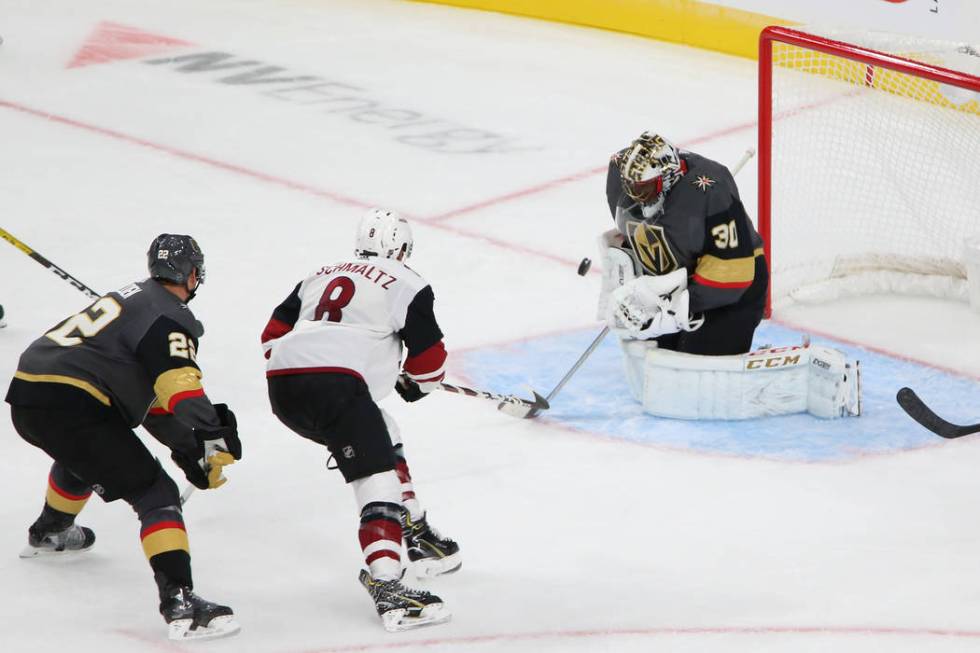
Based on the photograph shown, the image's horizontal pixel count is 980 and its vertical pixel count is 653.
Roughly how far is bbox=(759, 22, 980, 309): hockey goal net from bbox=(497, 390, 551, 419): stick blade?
49.6 inches

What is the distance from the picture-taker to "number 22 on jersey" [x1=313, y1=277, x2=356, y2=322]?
375cm

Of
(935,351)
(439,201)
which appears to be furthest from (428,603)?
(439,201)

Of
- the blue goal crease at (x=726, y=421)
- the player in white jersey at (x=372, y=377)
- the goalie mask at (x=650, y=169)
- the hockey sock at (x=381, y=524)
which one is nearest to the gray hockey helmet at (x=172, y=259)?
the player in white jersey at (x=372, y=377)

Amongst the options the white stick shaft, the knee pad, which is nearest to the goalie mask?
the white stick shaft

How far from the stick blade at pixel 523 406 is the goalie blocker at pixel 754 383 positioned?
335 mm

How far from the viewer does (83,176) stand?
7555 mm

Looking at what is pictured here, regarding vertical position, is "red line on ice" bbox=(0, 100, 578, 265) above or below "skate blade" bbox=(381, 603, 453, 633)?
above

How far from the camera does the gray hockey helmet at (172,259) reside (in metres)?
3.71

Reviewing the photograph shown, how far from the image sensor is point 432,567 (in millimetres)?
3912

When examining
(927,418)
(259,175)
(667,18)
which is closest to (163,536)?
(927,418)

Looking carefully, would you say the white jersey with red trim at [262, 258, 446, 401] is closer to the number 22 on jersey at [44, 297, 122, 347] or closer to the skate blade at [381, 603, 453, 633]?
the number 22 on jersey at [44, 297, 122, 347]

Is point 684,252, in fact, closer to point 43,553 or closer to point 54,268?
point 54,268

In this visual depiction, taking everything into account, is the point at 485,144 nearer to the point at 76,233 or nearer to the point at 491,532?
the point at 76,233

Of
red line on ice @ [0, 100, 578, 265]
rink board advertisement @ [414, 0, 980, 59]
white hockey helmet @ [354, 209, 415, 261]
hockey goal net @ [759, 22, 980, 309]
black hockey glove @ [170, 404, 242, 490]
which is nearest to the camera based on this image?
black hockey glove @ [170, 404, 242, 490]
